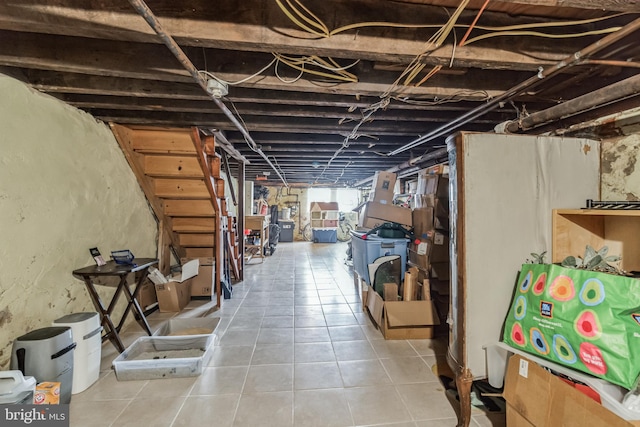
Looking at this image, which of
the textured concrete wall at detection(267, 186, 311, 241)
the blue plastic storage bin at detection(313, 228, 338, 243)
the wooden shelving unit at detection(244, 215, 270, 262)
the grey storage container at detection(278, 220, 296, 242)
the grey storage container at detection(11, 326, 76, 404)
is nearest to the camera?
the grey storage container at detection(11, 326, 76, 404)

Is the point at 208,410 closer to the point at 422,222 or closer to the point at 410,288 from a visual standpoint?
the point at 410,288

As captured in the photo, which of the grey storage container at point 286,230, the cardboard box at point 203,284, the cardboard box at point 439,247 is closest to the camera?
the cardboard box at point 439,247

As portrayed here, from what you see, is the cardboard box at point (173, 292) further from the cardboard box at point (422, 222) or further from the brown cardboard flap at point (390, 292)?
the cardboard box at point (422, 222)

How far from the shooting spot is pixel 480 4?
122 centimetres

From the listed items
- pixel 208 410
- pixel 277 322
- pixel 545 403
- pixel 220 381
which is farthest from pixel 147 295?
pixel 545 403

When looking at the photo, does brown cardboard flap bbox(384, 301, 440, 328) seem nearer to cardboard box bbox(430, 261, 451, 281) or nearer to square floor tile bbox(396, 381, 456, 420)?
cardboard box bbox(430, 261, 451, 281)

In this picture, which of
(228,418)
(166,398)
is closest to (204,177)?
(166,398)

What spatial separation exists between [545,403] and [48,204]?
10.4 feet

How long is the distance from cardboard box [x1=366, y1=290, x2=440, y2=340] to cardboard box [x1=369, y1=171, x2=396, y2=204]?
161 cm

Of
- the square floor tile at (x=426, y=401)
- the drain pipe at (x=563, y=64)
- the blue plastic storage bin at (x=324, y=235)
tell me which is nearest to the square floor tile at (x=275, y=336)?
the square floor tile at (x=426, y=401)

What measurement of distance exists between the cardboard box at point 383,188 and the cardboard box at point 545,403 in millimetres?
2622

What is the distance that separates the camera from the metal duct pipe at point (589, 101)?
129 cm

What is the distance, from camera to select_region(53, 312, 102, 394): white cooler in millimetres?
1787

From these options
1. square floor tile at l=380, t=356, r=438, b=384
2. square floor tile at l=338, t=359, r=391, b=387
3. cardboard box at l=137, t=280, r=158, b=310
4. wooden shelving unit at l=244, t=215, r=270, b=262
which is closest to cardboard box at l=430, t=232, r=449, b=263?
square floor tile at l=380, t=356, r=438, b=384
